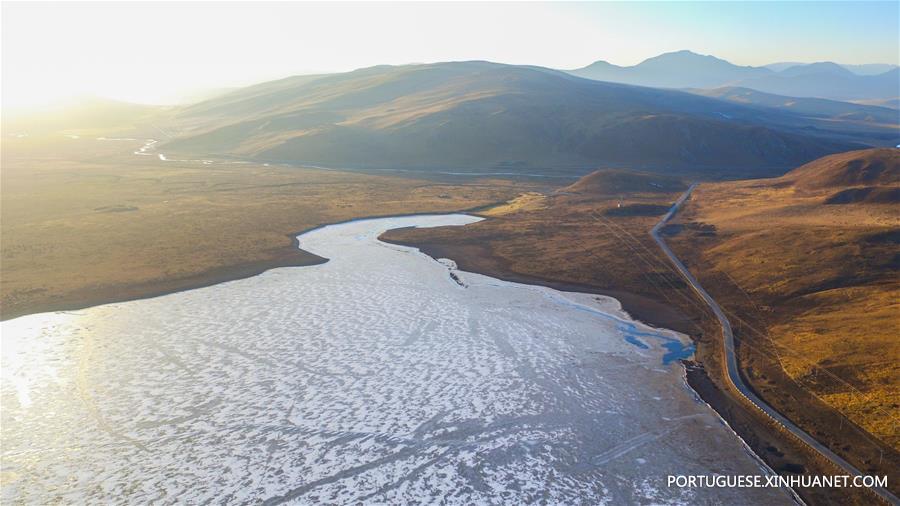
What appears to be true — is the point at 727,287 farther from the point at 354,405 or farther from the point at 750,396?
the point at 354,405

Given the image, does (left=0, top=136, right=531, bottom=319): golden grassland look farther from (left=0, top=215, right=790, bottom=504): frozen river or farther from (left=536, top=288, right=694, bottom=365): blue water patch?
(left=536, top=288, right=694, bottom=365): blue water patch

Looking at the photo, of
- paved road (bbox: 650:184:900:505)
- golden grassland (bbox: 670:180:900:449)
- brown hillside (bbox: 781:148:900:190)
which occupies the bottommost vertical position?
paved road (bbox: 650:184:900:505)

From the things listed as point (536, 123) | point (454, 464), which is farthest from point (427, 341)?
point (536, 123)

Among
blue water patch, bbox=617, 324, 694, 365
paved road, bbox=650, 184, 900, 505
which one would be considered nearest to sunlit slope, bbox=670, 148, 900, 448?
paved road, bbox=650, 184, 900, 505

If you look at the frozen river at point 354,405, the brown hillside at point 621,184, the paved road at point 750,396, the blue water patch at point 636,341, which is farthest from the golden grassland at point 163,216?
the paved road at point 750,396

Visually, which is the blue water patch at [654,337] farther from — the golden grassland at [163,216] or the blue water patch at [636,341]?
the golden grassland at [163,216]

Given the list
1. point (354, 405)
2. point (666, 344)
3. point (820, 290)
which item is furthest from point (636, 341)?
point (354, 405)

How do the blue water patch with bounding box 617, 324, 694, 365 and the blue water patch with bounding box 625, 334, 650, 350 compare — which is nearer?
the blue water patch with bounding box 617, 324, 694, 365
